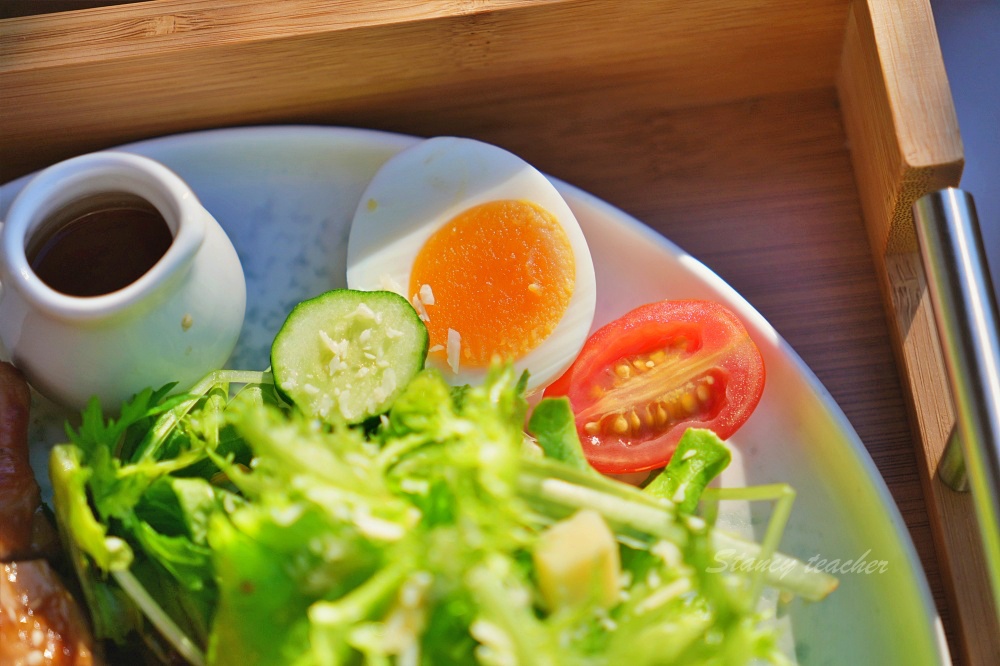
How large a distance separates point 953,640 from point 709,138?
1.06 metres

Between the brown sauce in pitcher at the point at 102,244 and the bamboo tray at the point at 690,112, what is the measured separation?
321 millimetres

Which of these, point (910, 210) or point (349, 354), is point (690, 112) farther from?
point (349, 354)

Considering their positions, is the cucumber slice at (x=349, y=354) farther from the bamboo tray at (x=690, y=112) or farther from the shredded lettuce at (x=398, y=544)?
the bamboo tray at (x=690, y=112)

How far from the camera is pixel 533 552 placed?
1085mm

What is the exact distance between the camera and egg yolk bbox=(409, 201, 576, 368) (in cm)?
153

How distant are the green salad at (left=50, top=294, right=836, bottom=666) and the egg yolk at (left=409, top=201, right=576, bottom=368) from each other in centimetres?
17

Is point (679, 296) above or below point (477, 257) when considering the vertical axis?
below

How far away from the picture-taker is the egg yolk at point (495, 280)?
1528mm

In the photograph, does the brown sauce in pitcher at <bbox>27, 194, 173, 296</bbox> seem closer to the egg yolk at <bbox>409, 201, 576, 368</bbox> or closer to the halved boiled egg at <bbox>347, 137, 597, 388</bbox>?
the halved boiled egg at <bbox>347, 137, 597, 388</bbox>

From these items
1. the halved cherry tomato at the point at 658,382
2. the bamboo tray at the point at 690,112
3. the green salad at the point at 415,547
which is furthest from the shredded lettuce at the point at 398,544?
the bamboo tray at the point at 690,112

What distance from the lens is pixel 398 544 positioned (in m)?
1.02

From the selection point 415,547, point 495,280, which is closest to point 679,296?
point 495,280

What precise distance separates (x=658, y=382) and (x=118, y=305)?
→ 3.00 feet

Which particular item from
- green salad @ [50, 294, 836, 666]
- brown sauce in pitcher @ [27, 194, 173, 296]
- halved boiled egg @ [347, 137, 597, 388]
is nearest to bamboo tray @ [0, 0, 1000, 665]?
halved boiled egg @ [347, 137, 597, 388]
